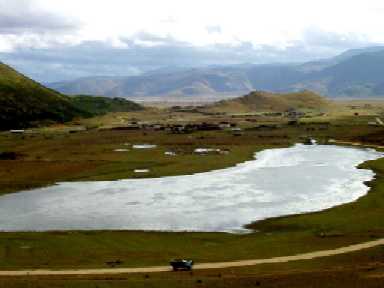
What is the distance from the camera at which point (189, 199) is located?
10275cm

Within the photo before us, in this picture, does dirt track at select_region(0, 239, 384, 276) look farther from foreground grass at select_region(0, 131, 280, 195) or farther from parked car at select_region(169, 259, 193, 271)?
foreground grass at select_region(0, 131, 280, 195)

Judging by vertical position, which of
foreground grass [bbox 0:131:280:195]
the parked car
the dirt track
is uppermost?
foreground grass [bbox 0:131:280:195]

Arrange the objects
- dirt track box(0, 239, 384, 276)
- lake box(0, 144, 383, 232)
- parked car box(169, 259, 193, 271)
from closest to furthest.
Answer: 1. dirt track box(0, 239, 384, 276)
2. parked car box(169, 259, 193, 271)
3. lake box(0, 144, 383, 232)

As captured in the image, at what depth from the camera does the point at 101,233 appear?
76.9m

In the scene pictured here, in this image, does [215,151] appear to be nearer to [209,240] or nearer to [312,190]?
[312,190]

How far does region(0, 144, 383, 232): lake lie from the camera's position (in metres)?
85.1

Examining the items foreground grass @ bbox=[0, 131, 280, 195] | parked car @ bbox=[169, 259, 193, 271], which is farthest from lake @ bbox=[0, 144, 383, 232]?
parked car @ bbox=[169, 259, 193, 271]

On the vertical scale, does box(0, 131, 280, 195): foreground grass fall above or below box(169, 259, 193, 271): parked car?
above

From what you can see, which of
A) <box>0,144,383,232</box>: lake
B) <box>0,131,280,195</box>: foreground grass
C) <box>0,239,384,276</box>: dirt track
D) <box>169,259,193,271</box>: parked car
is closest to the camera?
<box>0,239,384,276</box>: dirt track

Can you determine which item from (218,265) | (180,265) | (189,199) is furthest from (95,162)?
(180,265)

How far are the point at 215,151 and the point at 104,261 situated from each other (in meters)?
120

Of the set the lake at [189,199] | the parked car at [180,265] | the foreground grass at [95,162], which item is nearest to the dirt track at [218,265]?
the parked car at [180,265]

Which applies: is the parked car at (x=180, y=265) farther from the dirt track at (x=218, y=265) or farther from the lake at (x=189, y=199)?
the lake at (x=189, y=199)

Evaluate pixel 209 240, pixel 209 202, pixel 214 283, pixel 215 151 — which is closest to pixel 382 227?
pixel 209 240
